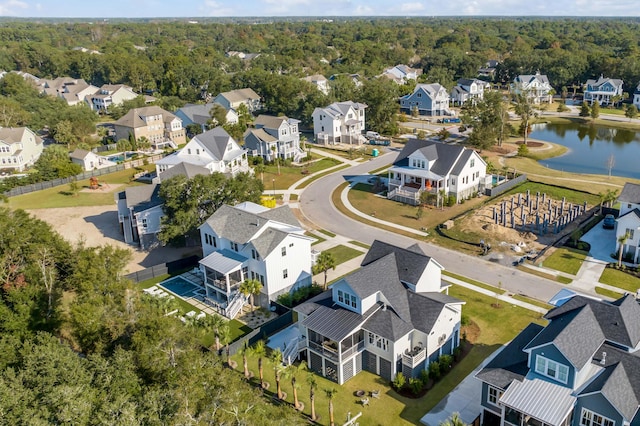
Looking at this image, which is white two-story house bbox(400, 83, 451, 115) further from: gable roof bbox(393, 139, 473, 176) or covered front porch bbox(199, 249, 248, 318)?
covered front porch bbox(199, 249, 248, 318)

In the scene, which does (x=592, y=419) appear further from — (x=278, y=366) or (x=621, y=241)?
(x=621, y=241)

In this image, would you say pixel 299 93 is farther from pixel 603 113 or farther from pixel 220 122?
pixel 603 113

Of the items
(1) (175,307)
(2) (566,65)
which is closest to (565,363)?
(1) (175,307)

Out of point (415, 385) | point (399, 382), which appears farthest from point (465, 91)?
point (415, 385)

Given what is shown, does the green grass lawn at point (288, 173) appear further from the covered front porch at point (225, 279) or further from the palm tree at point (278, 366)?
the palm tree at point (278, 366)

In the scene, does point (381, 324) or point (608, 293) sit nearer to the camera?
point (381, 324)

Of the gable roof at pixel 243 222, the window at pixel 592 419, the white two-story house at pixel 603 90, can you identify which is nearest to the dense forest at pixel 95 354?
the gable roof at pixel 243 222

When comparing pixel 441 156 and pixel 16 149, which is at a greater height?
pixel 16 149

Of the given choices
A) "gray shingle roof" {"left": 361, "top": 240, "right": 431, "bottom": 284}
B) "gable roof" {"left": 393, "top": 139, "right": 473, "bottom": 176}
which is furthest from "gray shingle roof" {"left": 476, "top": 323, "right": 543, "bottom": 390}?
"gable roof" {"left": 393, "top": 139, "right": 473, "bottom": 176}
